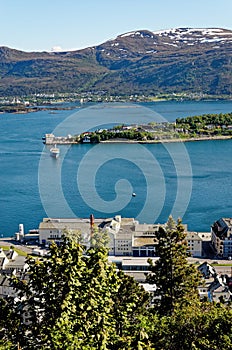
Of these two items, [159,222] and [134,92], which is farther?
[134,92]

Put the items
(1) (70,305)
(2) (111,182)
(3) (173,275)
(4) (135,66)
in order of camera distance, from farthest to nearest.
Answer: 1. (4) (135,66)
2. (2) (111,182)
3. (3) (173,275)
4. (1) (70,305)

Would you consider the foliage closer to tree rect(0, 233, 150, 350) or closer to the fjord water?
the fjord water

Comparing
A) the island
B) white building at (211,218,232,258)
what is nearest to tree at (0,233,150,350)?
white building at (211,218,232,258)

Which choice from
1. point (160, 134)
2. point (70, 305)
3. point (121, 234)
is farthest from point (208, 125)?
point (70, 305)

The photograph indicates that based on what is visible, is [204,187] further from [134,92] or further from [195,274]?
[134,92]

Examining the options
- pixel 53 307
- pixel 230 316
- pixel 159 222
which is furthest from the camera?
pixel 159 222

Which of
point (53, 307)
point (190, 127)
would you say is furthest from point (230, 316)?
point (190, 127)

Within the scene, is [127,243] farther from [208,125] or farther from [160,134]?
[208,125]

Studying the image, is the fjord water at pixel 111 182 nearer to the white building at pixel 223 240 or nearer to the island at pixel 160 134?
the island at pixel 160 134
